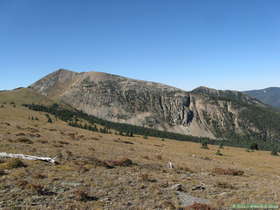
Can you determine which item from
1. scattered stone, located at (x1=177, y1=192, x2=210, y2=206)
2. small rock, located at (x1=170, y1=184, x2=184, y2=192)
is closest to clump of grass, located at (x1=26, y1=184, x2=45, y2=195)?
scattered stone, located at (x1=177, y1=192, x2=210, y2=206)

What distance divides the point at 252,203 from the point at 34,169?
16.5m

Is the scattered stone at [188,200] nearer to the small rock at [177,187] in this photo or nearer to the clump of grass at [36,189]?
the small rock at [177,187]

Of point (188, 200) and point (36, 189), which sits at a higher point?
point (36, 189)

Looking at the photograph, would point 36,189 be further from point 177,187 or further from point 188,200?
point 177,187

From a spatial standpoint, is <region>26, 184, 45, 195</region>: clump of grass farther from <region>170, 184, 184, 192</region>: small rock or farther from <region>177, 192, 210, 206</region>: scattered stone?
<region>170, 184, 184, 192</region>: small rock

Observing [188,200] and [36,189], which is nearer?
[36,189]

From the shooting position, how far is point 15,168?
19344mm

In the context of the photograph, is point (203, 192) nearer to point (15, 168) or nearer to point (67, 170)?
point (67, 170)

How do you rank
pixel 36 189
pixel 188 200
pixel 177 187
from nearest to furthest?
pixel 36 189 < pixel 188 200 < pixel 177 187

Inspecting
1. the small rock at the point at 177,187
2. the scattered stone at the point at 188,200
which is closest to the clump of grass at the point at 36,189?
Result: the scattered stone at the point at 188,200

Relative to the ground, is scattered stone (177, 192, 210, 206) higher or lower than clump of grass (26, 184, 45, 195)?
lower

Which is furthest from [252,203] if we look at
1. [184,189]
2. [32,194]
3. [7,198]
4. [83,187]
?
[7,198]

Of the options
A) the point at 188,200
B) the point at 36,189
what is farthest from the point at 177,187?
the point at 36,189

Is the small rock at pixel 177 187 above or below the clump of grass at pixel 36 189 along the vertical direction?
below
